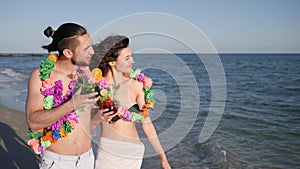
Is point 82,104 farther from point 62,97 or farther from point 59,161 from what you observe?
point 59,161

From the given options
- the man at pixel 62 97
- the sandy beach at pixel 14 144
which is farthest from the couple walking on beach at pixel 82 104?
the sandy beach at pixel 14 144

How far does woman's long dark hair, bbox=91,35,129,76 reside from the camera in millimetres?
3188

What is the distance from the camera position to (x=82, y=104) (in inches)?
92.1

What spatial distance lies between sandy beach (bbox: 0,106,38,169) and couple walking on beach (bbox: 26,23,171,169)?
111 inches

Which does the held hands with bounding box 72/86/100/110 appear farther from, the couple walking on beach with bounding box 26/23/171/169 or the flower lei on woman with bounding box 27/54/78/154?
the flower lei on woman with bounding box 27/54/78/154

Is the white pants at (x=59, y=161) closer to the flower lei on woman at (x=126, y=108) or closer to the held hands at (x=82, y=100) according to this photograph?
the flower lei on woman at (x=126, y=108)

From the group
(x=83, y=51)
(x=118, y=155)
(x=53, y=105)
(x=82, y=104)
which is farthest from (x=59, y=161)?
(x=83, y=51)

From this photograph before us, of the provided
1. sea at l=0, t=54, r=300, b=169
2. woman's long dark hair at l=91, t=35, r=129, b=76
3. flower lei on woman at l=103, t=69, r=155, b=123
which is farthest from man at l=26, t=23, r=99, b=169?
sea at l=0, t=54, r=300, b=169

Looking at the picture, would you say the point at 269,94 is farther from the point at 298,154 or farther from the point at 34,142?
the point at 34,142

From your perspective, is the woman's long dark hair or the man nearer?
the man

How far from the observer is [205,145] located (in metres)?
7.91

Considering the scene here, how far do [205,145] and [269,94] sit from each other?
1031 cm

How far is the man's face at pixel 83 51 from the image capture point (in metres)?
2.82

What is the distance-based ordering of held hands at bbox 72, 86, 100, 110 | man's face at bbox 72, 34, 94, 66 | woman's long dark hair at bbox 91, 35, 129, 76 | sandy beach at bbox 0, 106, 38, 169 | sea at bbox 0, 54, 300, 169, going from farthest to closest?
sandy beach at bbox 0, 106, 38, 169
sea at bbox 0, 54, 300, 169
woman's long dark hair at bbox 91, 35, 129, 76
man's face at bbox 72, 34, 94, 66
held hands at bbox 72, 86, 100, 110
